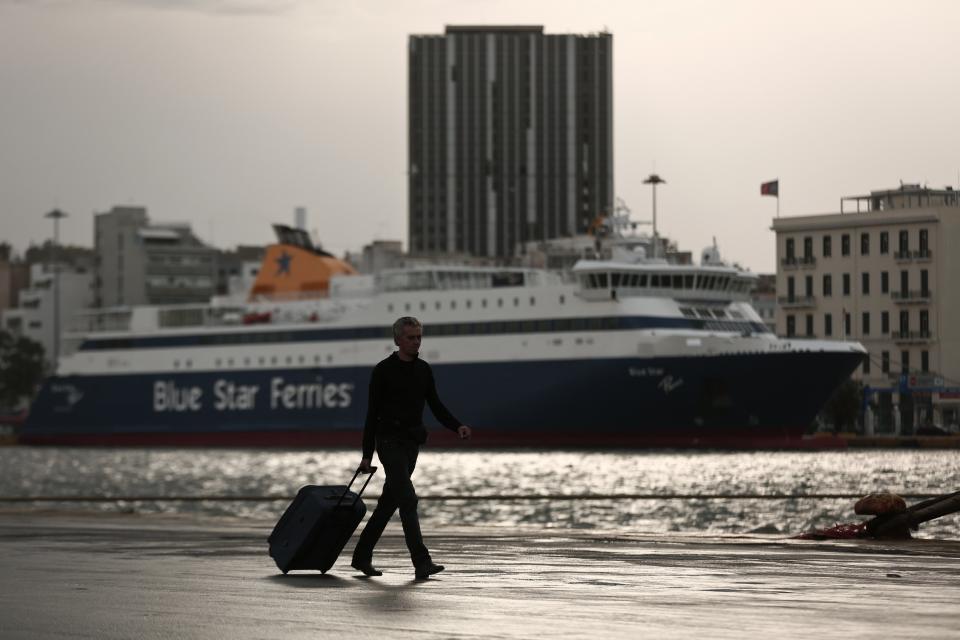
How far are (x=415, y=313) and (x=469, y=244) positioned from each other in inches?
3668

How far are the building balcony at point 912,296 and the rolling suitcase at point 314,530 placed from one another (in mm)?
65492

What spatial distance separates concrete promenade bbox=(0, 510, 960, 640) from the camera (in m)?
7.26

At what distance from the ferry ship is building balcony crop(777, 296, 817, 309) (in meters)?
10.7

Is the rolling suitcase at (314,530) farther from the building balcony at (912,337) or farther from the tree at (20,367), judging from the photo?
the tree at (20,367)

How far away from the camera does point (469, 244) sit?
164m

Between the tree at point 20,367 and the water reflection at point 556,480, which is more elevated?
the tree at point 20,367

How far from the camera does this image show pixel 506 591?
8672 mm

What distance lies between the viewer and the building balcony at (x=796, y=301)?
7862 centimetres


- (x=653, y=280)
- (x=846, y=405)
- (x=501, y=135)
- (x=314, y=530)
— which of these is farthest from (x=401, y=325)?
(x=501, y=135)

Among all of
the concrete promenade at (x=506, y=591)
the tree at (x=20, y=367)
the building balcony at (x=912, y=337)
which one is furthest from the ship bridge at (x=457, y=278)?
the concrete promenade at (x=506, y=591)

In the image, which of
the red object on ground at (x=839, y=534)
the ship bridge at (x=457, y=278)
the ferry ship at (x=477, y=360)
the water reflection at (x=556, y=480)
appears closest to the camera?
the red object on ground at (x=839, y=534)

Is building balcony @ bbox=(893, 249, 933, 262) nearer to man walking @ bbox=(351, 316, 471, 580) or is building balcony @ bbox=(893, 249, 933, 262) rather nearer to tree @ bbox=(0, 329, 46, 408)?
tree @ bbox=(0, 329, 46, 408)

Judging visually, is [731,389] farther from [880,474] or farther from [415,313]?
[880,474]

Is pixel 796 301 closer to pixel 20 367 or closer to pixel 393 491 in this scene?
pixel 20 367
